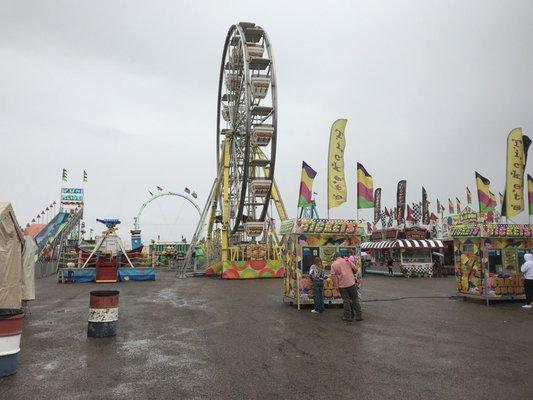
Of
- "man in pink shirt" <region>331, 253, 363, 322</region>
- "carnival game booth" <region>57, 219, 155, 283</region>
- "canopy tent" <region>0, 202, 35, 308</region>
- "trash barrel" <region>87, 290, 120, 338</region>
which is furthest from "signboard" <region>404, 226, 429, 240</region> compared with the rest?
"canopy tent" <region>0, 202, 35, 308</region>

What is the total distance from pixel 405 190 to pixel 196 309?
935 inches

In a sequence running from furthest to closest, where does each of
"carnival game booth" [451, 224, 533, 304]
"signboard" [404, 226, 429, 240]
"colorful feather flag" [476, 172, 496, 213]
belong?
"signboard" [404, 226, 429, 240], "colorful feather flag" [476, 172, 496, 213], "carnival game booth" [451, 224, 533, 304]

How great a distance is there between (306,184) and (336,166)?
1.74 m

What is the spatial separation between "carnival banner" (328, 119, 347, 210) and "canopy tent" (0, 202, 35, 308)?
388 inches

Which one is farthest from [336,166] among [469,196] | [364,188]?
[469,196]

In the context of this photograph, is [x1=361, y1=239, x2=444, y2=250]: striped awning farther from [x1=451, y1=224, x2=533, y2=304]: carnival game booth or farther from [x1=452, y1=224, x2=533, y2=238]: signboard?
[x1=452, y1=224, x2=533, y2=238]: signboard

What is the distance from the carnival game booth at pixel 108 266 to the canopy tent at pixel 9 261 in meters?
16.5

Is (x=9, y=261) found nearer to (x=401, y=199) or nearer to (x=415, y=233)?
(x=415, y=233)

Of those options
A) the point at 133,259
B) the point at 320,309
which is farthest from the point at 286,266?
the point at 133,259

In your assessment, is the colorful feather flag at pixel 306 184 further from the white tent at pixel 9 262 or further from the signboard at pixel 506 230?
the white tent at pixel 9 262

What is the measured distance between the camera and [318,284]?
40.3ft

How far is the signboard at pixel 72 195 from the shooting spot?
4419 centimetres

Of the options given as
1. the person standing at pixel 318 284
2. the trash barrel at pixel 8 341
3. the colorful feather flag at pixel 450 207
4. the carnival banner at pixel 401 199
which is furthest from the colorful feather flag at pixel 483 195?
the colorful feather flag at pixel 450 207

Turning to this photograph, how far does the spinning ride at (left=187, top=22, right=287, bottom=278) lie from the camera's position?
28.6 m
